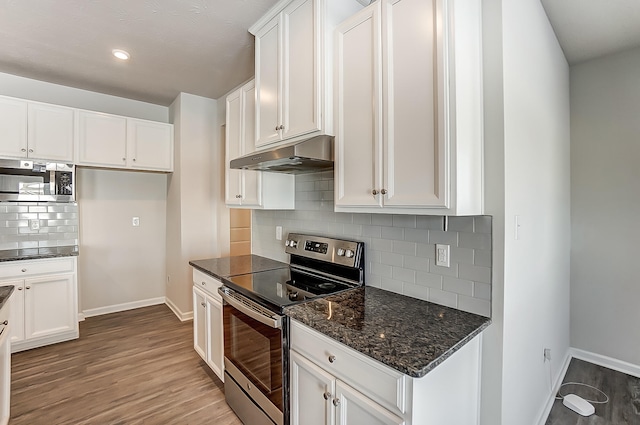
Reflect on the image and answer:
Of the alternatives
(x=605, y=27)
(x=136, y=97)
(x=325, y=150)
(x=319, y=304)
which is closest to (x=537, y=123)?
(x=605, y=27)

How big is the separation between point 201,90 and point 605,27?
12.3 ft

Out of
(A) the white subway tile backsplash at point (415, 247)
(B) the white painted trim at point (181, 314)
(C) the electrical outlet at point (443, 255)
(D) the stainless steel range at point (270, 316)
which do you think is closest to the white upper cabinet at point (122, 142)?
(B) the white painted trim at point (181, 314)

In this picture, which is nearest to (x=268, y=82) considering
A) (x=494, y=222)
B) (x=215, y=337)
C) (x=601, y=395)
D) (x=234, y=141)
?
(x=234, y=141)

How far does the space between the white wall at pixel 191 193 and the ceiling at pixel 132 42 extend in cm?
40

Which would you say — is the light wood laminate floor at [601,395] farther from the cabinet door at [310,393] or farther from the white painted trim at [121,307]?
the white painted trim at [121,307]

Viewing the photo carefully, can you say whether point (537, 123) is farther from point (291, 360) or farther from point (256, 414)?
point (256, 414)

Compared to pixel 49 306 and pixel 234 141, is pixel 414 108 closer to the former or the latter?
pixel 234 141

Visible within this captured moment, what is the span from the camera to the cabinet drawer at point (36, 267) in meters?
2.75

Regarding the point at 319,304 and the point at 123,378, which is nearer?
the point at 319,304

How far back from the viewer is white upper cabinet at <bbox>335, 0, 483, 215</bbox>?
4.07 ft

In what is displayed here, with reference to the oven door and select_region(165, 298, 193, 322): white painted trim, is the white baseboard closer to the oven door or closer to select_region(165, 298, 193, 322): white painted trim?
the oven door

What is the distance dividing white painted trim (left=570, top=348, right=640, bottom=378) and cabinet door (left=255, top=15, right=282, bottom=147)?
10.9 ft

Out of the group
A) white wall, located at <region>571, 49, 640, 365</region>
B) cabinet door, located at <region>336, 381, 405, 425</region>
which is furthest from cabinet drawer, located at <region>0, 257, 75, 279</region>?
white wall, located at <region>571, 49, 640, 365</region>

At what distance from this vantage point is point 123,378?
2.46 metres
